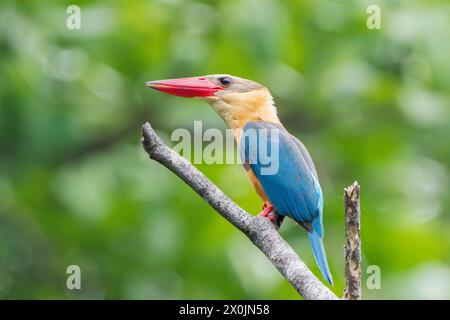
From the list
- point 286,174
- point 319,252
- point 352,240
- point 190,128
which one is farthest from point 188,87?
point 190,128

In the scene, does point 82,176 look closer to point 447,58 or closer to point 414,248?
point 414,248

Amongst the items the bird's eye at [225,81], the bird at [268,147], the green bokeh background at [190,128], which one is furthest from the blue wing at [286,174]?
the green bokeh background at [190,128]

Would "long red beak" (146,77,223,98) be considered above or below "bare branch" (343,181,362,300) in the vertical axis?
above

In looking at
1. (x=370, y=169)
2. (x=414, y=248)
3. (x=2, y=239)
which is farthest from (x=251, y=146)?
(x=2, y=239)

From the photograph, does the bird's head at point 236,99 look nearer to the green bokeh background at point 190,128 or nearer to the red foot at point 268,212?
the red foot at point 268,212

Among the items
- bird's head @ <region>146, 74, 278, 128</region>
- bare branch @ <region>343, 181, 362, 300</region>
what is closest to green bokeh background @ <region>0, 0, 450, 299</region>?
bird's head @ <region>146, 74, 278, 128</region>

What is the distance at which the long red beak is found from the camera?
2496 mm

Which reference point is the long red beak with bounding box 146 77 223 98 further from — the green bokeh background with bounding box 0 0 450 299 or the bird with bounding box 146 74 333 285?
the green bokeh background with bounding box 0 0 450 299

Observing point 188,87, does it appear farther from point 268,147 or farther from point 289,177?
point 289,177

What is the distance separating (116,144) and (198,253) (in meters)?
1.06

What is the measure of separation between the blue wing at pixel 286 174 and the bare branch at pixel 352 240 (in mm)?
283

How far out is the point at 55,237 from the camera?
4793 millimetres

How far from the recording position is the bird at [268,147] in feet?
8.20

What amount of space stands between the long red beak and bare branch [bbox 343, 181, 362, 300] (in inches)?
28.6
